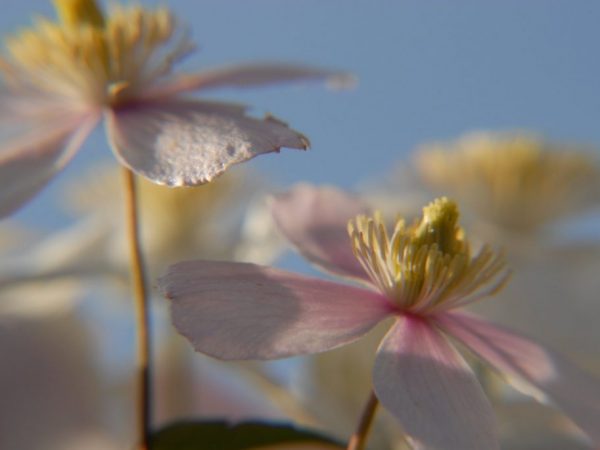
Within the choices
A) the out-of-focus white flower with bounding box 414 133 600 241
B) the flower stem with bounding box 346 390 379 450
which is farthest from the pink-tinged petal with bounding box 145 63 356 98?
the out-of-focus white flower with bounding box 414 133 600 241

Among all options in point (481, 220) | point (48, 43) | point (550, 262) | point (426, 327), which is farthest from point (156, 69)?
point (481, 220)

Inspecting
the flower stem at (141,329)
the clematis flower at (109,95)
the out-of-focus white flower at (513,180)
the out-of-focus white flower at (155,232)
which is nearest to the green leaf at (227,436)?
the flower stem at (141,329)

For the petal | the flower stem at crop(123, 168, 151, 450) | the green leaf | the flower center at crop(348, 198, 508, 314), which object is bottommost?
the green leaf

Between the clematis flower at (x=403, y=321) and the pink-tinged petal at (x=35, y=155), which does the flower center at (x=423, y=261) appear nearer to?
the clematis flower at (x=403, y=321)

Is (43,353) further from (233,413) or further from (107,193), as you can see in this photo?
(107,193)

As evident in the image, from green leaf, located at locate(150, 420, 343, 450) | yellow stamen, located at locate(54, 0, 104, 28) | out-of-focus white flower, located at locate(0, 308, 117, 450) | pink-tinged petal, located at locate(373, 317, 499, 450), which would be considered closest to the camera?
pink-tinged petal, located at locate(373, 317, 499, 450)

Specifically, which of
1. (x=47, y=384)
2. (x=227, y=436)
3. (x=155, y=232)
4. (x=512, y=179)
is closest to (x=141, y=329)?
(x=227, y=436)

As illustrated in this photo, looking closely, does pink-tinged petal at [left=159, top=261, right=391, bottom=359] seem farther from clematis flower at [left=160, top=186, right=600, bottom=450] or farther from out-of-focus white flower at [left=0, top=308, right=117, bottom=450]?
out-of-focus white flower at [left=0, top=308, right=117, bottom=450]
